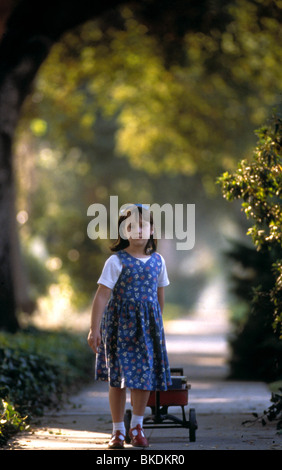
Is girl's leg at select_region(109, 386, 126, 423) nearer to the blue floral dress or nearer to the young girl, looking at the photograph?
the young girl

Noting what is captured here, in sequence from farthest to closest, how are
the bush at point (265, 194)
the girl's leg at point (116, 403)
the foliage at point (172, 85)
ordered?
the foliage at point (172, 85) → the bush at point (265, 194) → the girl's leg at point (116, 403)

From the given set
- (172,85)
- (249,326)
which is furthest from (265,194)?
(172,85)

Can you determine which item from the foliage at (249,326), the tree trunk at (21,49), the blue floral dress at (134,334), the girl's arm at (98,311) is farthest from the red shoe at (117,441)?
the tree trunk at (21,49)

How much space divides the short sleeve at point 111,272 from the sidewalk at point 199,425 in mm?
1234

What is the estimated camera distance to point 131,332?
261 inches

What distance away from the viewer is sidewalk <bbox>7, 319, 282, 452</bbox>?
688 centimetres

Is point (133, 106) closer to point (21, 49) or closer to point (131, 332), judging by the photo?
point (21, 49)

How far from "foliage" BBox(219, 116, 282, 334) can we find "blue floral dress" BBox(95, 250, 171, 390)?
1.28 metres

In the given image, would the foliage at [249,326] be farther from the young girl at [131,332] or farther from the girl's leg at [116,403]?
the girl's leg at [116,403]

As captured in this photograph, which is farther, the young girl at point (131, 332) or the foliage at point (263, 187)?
the foliage at point (263, 187)

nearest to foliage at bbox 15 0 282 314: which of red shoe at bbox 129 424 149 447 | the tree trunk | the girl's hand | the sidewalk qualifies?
the tree trunk

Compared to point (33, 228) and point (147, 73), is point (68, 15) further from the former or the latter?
point (33, 228)

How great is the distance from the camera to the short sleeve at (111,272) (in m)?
6.64

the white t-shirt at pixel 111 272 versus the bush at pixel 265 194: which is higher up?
the bush at pixel 265 194
